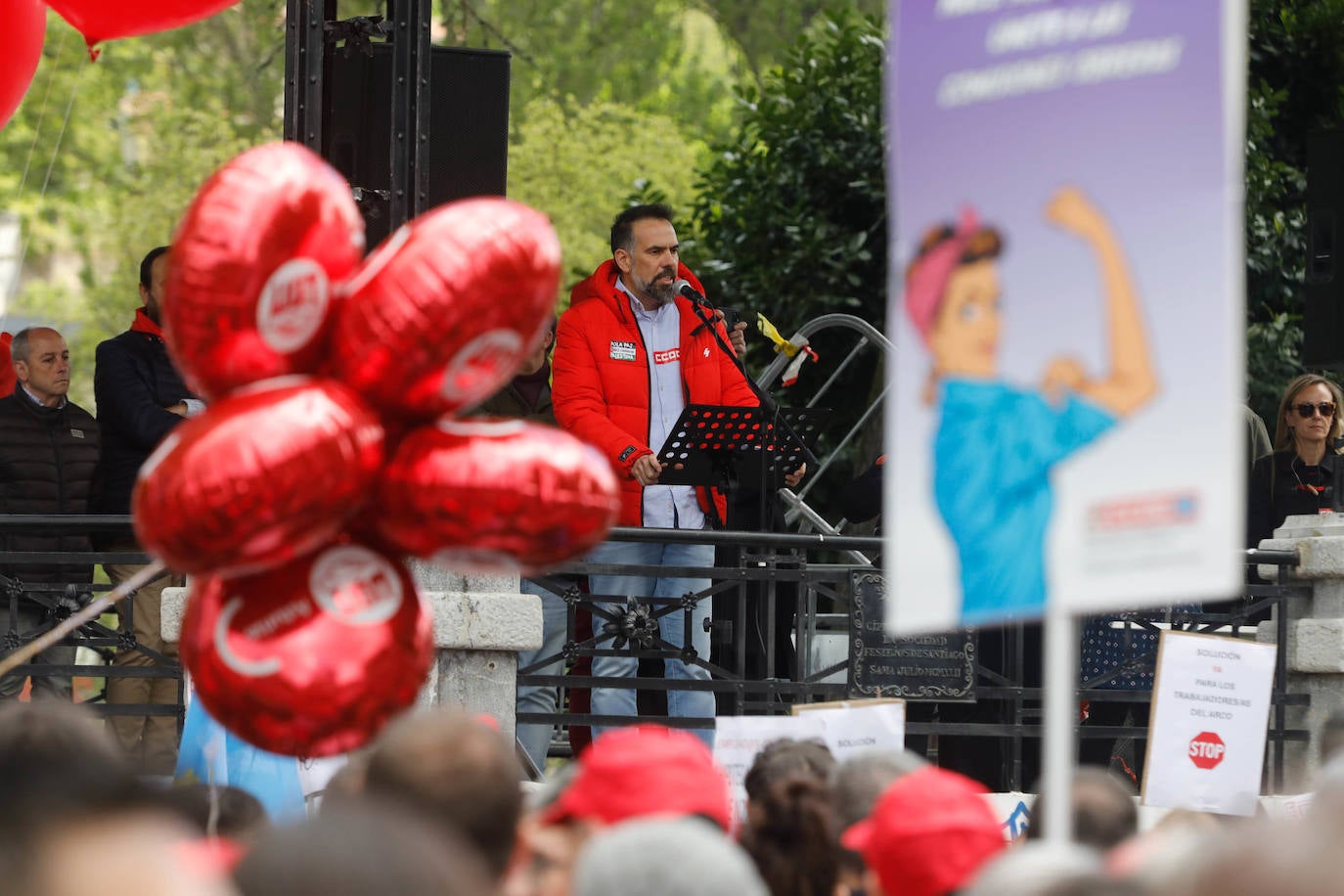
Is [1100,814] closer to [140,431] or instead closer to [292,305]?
[292,305]

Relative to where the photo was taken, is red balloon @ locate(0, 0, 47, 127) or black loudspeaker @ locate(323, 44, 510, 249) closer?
red balloon @ locate(0, 0, 47, 127)

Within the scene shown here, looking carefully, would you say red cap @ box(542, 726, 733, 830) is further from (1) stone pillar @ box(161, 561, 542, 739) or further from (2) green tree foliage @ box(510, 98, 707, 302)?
(2) green tree foliage @ box(510, 98, 707, 302)

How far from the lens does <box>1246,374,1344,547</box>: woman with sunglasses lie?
30.0 ft

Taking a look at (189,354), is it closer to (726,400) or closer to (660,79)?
(726,400)

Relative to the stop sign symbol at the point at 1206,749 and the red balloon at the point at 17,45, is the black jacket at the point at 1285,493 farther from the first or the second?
the red balloon at the point at 17,45

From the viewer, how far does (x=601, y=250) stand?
23.3m

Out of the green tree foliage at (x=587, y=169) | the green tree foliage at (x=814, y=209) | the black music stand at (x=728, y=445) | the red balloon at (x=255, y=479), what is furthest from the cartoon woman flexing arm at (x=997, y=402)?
the green tree foliage at (x=587, y=169)

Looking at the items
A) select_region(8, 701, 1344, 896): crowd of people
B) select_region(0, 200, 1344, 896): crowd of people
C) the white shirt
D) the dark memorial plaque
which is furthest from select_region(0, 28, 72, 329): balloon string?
select_region(8, 701, 1344, 896): crowd of people

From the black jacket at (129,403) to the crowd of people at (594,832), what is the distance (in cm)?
344

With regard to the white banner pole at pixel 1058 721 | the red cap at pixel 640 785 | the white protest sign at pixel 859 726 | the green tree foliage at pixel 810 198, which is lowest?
the white protest sign at pixel 859 726

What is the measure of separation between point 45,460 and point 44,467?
0.09ft

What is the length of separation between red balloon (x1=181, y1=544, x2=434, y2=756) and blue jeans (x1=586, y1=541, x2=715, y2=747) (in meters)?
3.93

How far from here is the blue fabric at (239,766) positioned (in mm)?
5719

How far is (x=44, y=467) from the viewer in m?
8.20
